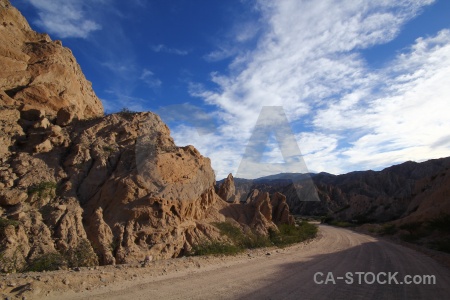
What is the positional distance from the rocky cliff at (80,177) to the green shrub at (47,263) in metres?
0.11

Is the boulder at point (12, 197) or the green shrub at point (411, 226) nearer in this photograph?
the boulder at point (12, 197)

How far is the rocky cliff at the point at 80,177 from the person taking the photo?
9070 millimetres

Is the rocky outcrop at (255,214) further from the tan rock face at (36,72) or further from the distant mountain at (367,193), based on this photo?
the distant mountain at (367,193)

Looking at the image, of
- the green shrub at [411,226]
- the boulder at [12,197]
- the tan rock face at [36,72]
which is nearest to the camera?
the boulder at [12,197]

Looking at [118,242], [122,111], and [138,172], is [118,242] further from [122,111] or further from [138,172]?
[122,111]

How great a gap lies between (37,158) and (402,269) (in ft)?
45.4

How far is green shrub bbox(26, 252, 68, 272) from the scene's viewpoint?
25.1ft

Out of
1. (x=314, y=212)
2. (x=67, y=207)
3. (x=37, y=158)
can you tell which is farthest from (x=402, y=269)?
(x=314, y=212)

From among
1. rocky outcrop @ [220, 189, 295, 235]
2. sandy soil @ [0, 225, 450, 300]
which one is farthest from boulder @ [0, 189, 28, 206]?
rocky outcrop @ [220, 189, 295, 235]

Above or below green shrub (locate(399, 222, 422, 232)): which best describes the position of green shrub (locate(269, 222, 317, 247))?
above

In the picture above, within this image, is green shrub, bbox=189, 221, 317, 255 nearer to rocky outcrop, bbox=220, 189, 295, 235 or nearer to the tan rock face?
rocky outcrop, bbox=220, 189, 295, 235

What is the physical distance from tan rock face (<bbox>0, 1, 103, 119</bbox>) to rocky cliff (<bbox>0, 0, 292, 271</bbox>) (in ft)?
0.17

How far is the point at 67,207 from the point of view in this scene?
389 inches

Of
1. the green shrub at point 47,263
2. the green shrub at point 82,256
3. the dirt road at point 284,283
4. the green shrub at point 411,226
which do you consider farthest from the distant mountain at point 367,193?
the green shrub at point 47,263
